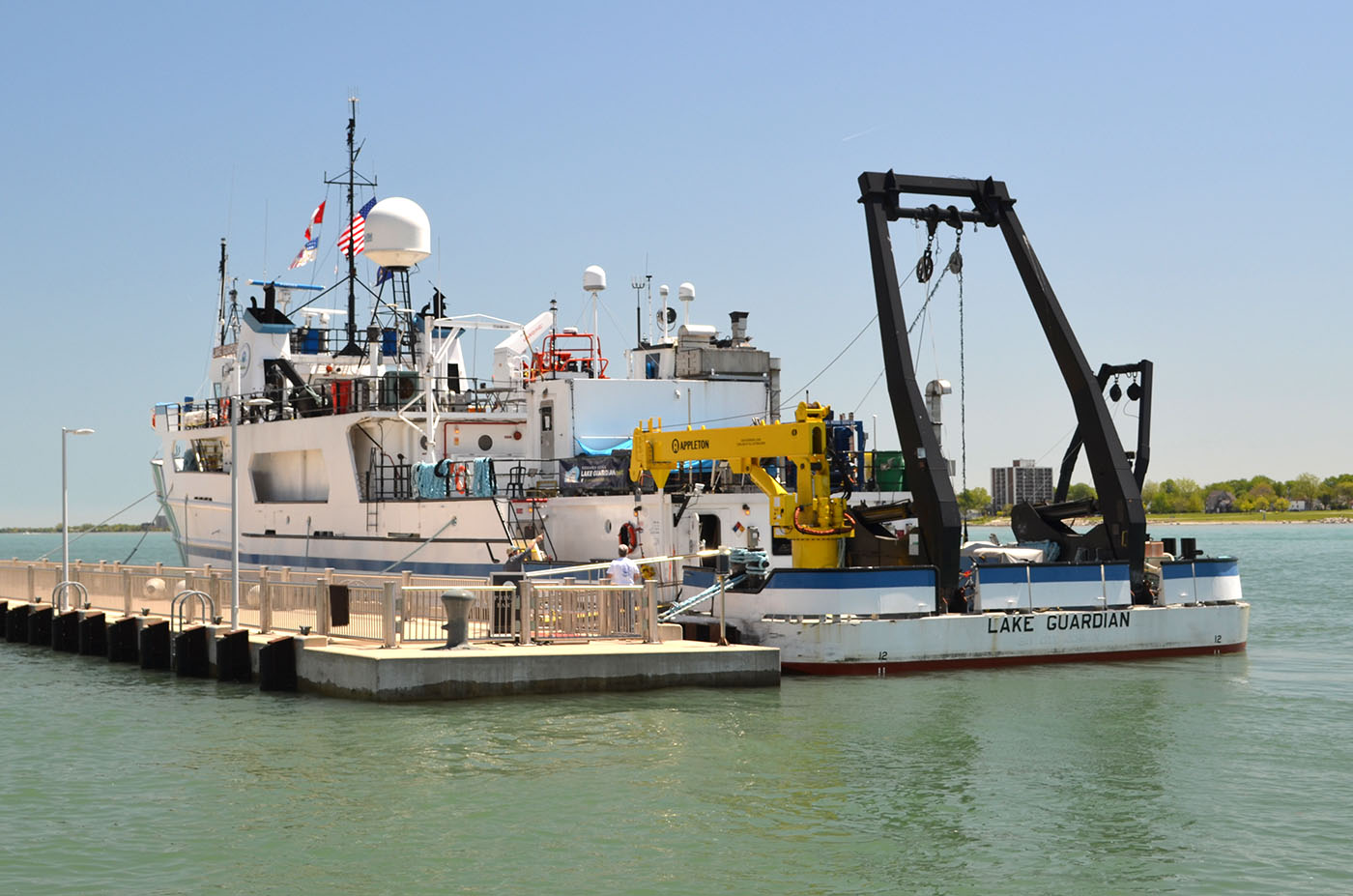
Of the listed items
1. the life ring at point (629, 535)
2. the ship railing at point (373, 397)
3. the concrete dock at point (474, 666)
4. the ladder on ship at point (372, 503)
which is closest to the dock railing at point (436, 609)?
the concrete dock at point (474, 666)

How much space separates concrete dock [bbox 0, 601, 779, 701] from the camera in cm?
2064

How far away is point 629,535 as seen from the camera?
29438 mm

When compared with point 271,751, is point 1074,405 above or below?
above

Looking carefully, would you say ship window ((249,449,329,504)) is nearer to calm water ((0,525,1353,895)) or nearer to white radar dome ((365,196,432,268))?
white radar dome ((365,196,432,268))

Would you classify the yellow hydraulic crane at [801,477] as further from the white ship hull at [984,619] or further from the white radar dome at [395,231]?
the white radar dome at [395,231]

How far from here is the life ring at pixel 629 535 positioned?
28.9 m

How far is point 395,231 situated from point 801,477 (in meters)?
17.6

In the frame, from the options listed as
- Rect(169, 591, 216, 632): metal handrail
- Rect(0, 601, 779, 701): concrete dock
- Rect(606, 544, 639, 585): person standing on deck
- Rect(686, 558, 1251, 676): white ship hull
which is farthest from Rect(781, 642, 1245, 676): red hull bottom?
Rect(169, 591, 216, 632): metal handrail

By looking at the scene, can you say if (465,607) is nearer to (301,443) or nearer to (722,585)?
(722,585)

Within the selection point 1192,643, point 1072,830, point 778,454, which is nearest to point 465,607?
point 778,454

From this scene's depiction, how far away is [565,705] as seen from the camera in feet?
67.6

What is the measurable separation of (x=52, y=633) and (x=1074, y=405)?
21.5m

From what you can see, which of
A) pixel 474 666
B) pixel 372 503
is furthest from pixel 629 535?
pixel 474 666

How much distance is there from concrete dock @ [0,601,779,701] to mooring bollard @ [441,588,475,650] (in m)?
0.16
